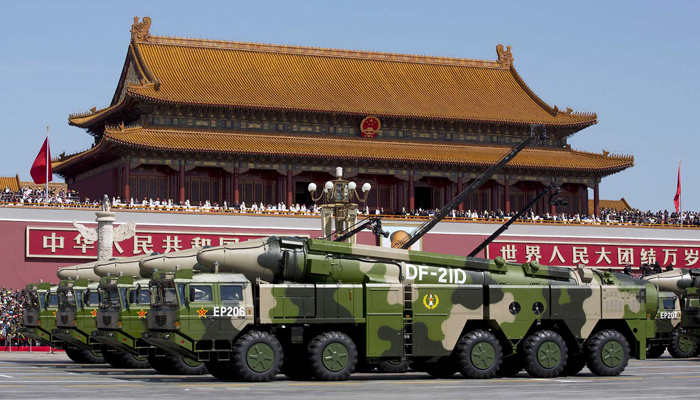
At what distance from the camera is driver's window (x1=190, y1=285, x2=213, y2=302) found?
27359 millimetres

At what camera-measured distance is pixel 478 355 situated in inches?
1170

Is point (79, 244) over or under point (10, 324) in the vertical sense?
over

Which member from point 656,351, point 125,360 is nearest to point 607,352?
point 656,351

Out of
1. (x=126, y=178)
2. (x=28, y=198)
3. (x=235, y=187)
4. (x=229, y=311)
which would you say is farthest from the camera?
(x=235, y=187)

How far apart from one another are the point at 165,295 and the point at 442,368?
7991 millimetres

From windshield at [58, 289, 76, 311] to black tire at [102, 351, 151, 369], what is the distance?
180 cm

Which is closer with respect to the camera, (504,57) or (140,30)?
(140,30)

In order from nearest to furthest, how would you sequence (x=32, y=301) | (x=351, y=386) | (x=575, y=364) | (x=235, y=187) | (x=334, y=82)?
1. (x=351, y=386)
2. (x=575, y=364)
3. (x=32, y=301)
4. (x=235, y=187)
5. (x=334, y=82)

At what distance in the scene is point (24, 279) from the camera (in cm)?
5625

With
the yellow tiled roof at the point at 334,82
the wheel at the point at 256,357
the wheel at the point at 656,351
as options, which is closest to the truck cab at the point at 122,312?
the wheel at the point at 256,357

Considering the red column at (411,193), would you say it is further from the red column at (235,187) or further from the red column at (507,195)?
the red column at (235,187)

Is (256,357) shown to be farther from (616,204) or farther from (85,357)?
(616,204)

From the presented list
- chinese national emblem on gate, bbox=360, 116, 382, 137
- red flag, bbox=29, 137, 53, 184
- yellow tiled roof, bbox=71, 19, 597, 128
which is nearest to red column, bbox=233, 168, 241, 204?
yellow tiled roof, bbox=71, 19, 597, 128

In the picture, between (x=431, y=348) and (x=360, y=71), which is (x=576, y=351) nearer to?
(x=431, y=348)
